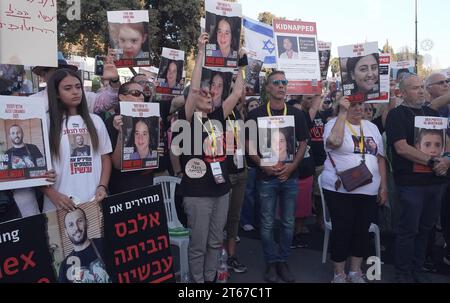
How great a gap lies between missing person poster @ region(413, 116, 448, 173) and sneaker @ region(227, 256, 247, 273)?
2.00m

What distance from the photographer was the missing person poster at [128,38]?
5242 millimetres

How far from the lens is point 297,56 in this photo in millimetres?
4414

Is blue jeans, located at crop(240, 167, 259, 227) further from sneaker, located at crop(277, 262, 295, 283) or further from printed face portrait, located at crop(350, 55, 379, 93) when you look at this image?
printed face portrait, located at crop(350, 55, 379, 93)

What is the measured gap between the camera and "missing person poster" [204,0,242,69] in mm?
3707

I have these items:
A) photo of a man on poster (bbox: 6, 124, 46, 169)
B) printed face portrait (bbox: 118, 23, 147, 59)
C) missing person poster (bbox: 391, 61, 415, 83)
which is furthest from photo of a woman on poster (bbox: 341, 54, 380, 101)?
missing person poster (bbox: 391, 61, 415, 83)

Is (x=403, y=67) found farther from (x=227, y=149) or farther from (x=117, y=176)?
(x=117, y=176)

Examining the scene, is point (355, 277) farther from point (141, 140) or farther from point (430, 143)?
point (141, 140)

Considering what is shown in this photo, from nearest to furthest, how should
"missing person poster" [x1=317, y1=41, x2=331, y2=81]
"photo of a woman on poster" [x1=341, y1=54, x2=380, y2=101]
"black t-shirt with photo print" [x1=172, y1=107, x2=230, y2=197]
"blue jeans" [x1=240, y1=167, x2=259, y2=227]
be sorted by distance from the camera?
1. "black t-shirt with photo print" [x1=172, y1=107, x2=230, y2=197]
2. "photo of a woman on poster" [x1=341, y1=54, x2=380, y2=101]
3. "missing person poster" [x1=317, y1=41, x2=331, y2=81]
4. "blue jeans" [x1=240, y1=167, x2=259, y2=227]

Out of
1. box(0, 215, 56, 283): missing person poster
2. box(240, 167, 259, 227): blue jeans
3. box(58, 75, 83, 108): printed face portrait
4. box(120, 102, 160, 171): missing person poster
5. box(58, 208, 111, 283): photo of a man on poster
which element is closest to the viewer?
box(0, 215, 56, 283): missing person poster

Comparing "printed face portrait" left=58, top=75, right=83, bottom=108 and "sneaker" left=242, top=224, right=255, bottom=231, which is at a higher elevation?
"printed face portrait" left=58, top=75, right=83, bottom=108

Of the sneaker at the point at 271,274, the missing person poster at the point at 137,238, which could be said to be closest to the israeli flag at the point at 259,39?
the sneaker at the point at 271,274

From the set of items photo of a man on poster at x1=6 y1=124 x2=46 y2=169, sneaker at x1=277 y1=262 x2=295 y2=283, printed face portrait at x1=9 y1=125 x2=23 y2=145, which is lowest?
sneaker at x1=277 y1=262 x2=295 y2=283

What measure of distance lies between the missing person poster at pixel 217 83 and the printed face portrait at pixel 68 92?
1034mm

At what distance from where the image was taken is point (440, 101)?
4402 mm
